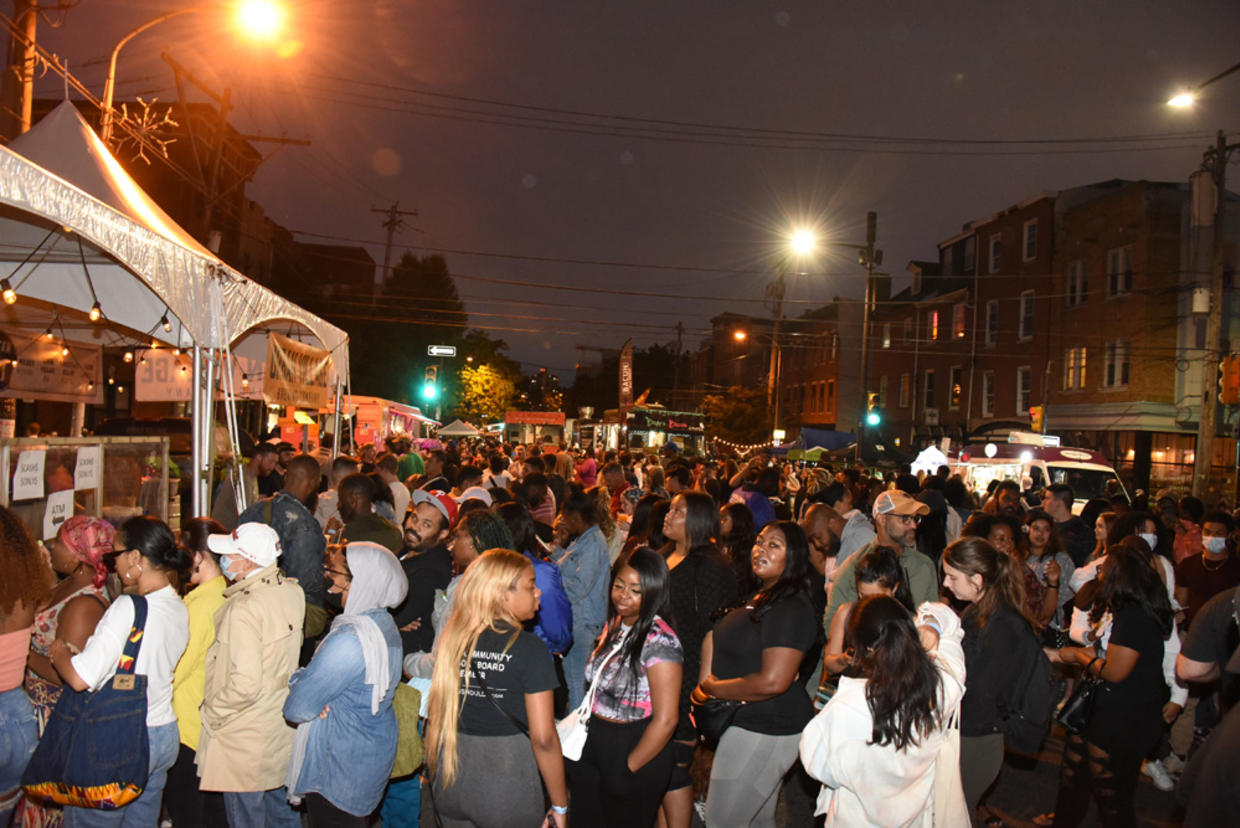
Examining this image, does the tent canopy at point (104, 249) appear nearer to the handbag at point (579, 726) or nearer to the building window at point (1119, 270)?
the handbag at point (579, 726)

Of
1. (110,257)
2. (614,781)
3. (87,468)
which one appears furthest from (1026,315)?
(614,781)

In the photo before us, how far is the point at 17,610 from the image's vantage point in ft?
12.5

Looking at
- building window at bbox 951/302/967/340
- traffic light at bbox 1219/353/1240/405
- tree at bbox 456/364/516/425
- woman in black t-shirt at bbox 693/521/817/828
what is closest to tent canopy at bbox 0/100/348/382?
woman in black t-shirt at bbox 693/521/817/828

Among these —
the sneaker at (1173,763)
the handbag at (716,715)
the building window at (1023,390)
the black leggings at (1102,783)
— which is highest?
the building window at (1023,390)

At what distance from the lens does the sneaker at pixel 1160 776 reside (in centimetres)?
Result: 605

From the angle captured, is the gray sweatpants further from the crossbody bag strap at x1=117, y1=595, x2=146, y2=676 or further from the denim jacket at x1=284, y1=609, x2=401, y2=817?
the crossbody bag strap at x1=117, y1=595, x2=146, y2=676

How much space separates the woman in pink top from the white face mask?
8.30 meters

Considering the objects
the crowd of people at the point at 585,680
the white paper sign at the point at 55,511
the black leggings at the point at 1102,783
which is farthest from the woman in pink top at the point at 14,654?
the black leggings at the point at 1102,783

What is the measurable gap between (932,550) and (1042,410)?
2008cm

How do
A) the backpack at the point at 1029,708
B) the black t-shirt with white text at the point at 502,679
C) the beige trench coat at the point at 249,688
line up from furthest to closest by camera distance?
the backpack at the point at 1029,708 → the beige trench coat at the point at 249,688 → the black t-shirt with white text at the point at 502,679

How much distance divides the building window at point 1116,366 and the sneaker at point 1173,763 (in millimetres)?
22798

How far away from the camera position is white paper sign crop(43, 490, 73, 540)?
19.3 feet

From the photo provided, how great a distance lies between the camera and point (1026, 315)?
3036cm

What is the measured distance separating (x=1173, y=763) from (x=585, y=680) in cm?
540
